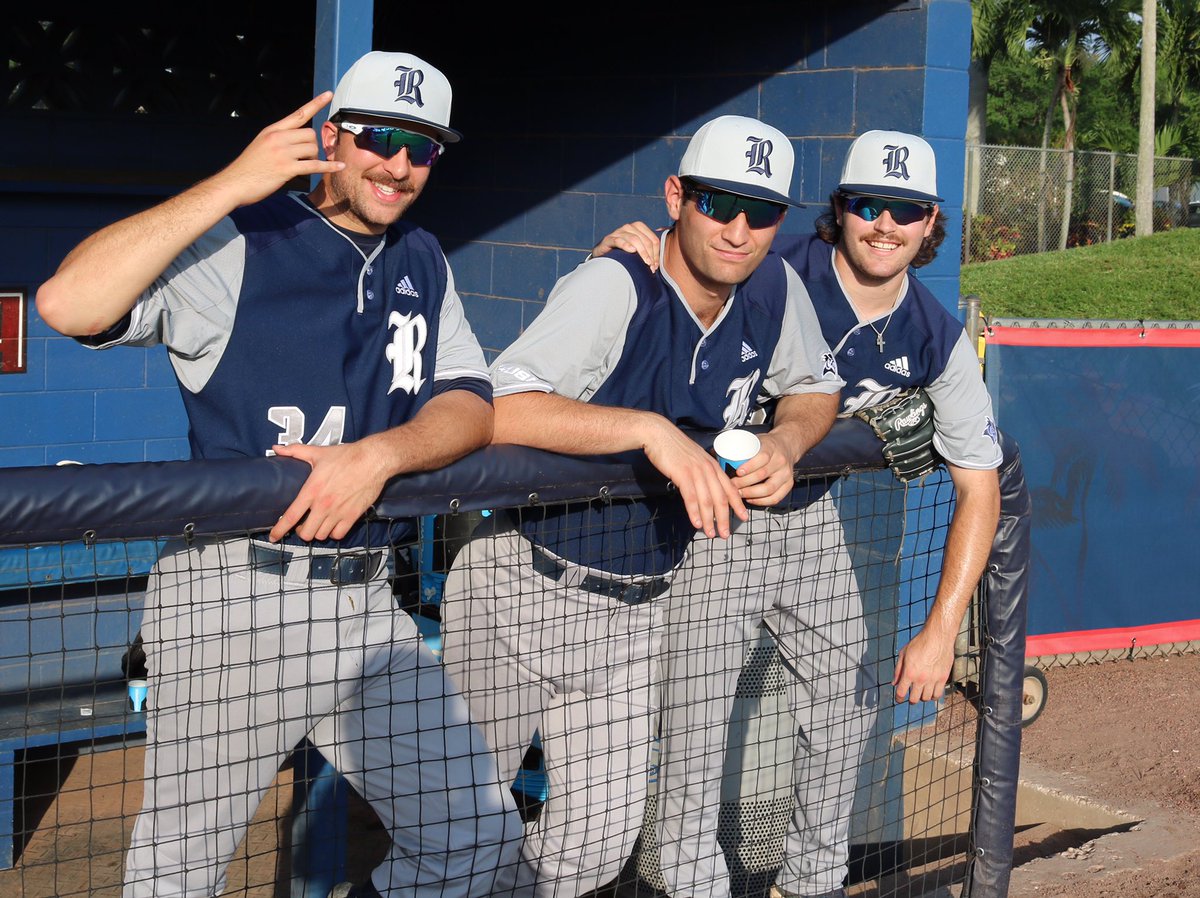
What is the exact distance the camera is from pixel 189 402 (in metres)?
2.49

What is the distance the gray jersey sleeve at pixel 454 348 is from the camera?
2717 mm

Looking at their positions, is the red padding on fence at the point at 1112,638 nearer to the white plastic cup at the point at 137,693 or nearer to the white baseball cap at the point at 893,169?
the white baseball cap at the point at 893,169

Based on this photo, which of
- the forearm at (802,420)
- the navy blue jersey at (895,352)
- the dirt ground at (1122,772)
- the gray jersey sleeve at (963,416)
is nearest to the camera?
the forearm at (802,420)

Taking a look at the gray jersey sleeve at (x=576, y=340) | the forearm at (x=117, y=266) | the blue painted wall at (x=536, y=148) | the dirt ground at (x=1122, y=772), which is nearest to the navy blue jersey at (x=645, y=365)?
the gray jersey sleeve at (x=576, y=340)

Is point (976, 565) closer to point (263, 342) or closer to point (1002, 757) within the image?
point (1002, 757)

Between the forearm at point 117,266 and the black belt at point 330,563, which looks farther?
the black belt at point 330,563

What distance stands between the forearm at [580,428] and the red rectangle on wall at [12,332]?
428 cm

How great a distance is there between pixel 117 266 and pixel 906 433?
5.86 feet

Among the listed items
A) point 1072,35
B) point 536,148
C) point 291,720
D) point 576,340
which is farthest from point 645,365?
point 1072,35

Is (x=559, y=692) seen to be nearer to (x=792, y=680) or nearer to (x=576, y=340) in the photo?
(x=576, y=340)

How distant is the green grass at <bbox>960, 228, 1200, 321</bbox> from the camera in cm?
1633

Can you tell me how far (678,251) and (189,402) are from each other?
1.12 meters

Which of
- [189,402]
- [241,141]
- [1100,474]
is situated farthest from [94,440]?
[1100,474]

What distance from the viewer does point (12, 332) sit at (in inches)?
241
